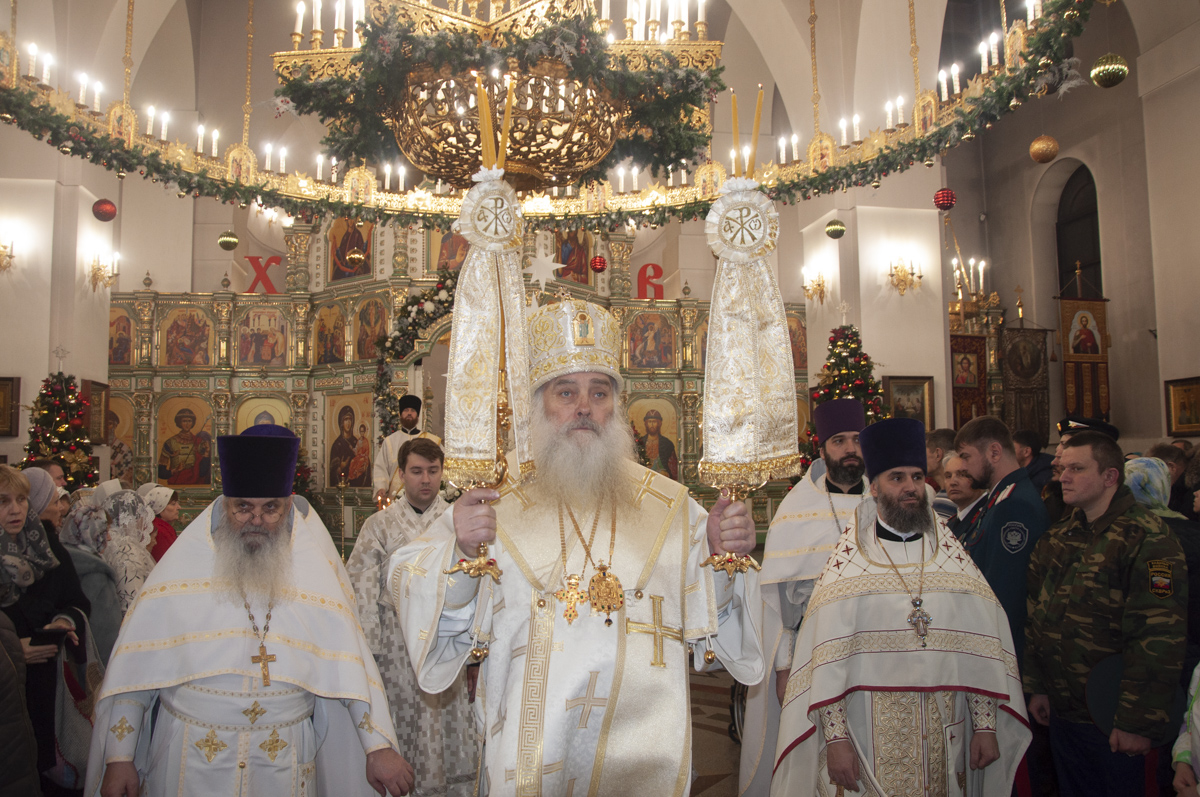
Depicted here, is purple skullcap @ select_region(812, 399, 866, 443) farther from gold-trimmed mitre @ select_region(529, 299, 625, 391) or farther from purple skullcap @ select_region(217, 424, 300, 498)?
purple skullcap @ select_region(217, 424, 300, 498)

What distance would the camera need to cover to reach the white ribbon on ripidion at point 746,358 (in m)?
2.19

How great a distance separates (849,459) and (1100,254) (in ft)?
44.6

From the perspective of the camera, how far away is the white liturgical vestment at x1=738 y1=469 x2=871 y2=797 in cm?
417

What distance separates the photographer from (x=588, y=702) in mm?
2225

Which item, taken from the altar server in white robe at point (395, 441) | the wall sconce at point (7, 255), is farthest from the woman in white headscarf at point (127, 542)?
the wall sconce at point (7, 255)

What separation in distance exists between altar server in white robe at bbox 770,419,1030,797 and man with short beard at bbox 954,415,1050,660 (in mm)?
643

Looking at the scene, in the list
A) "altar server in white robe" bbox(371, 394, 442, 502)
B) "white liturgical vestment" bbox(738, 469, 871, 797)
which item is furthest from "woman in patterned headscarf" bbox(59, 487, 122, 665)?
"altar server in white robe" bbox(371, 394, 442, 502)

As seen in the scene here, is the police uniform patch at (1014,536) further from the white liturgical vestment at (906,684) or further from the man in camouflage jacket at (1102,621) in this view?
the white liturgical vestment at (906,684)

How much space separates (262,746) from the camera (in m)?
2.74

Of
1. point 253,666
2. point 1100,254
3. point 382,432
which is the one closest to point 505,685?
point 253,666

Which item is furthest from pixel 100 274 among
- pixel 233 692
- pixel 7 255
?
pixel 233 692

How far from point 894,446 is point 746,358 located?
1403mm

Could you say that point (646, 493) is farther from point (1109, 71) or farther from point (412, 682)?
point (1109, 71)

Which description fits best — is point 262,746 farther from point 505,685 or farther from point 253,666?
point 505,685
